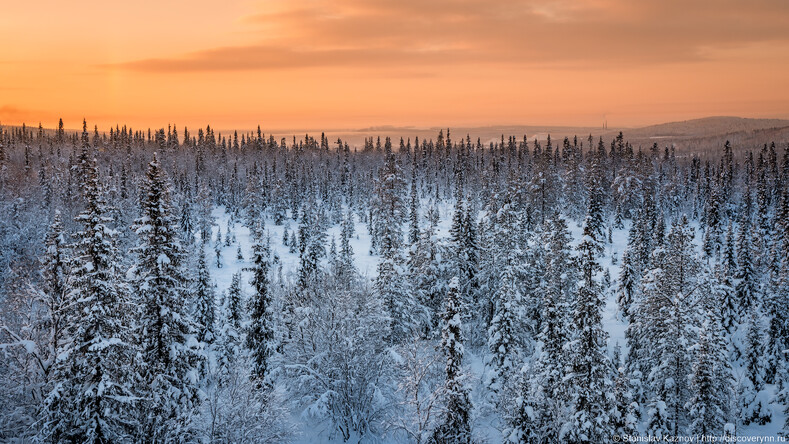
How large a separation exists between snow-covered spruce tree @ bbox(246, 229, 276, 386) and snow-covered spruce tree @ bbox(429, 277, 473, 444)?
45.8 feet

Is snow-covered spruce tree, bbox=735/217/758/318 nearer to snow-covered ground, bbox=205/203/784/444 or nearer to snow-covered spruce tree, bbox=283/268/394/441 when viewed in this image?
snow-covered ground, bbox=205/203/784/444

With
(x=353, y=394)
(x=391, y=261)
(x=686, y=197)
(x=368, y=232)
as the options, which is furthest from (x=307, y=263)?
(x=686, y=197)

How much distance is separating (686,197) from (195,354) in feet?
435

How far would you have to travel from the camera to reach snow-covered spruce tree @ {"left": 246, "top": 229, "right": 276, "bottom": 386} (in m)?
35.0

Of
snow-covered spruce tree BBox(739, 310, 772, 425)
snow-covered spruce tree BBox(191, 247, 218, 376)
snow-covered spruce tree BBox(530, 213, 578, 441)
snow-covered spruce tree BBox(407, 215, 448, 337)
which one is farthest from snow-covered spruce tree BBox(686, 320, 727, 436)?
snow-covered spruce tree BBox(191, 247, 218, 376)

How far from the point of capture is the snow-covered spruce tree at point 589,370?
24.8 metres

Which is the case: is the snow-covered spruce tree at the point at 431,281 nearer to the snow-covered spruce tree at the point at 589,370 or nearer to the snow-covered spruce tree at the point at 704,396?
the snow-covered spruce tree at the point at 589,370

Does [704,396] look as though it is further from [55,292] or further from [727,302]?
[55,292]

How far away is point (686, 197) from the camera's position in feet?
423

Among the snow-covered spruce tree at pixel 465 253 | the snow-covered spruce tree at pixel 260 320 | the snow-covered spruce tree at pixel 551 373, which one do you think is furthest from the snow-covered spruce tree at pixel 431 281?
the snow-covered spruce tree at pixel 260 320

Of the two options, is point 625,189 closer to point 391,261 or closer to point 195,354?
point 391,261

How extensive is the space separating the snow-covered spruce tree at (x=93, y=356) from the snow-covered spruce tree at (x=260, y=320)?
42.6ft

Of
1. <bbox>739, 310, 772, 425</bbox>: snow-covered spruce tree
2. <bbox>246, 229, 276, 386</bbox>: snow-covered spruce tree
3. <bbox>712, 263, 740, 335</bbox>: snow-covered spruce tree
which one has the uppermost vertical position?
<bbox>246, 229, 276, 386</bbox>: snow-covered spruce tree

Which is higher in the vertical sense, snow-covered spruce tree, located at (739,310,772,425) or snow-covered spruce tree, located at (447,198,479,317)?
snow-covered spruce tree, located at (447,198,479,317)
